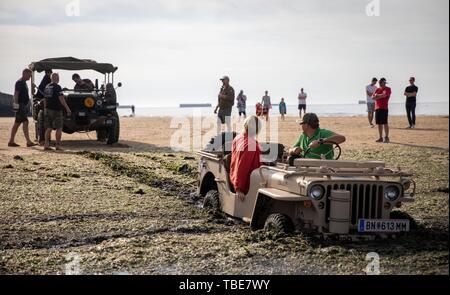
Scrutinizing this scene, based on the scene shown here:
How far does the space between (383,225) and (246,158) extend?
1963 millimetres

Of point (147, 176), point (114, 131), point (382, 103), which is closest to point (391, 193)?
point (147, 176)

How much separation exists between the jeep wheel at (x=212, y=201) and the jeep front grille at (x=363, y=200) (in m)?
2.67

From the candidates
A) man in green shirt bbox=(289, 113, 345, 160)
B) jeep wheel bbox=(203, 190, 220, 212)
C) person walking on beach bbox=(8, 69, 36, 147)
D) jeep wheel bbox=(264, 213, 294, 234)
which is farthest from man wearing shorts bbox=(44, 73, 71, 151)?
jeep wheel bbox=(264, 213, 294, 234)

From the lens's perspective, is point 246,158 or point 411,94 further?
point 411,94

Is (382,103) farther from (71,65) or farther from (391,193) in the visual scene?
(391,193)

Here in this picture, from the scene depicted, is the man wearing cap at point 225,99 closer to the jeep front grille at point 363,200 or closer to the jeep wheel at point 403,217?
the jeep wheel at point 403,217

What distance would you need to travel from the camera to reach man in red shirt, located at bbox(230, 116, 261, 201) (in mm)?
8414

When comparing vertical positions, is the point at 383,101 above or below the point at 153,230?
above

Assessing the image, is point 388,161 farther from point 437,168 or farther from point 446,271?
point 446,271

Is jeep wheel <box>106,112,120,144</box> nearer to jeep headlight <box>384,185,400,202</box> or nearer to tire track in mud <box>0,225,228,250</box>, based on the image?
tire track in mud <box>0,225,228,250</box>

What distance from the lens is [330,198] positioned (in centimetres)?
703

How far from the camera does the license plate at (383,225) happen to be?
7068 mm

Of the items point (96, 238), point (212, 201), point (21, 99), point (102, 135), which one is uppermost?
Result: point (21, 99)
